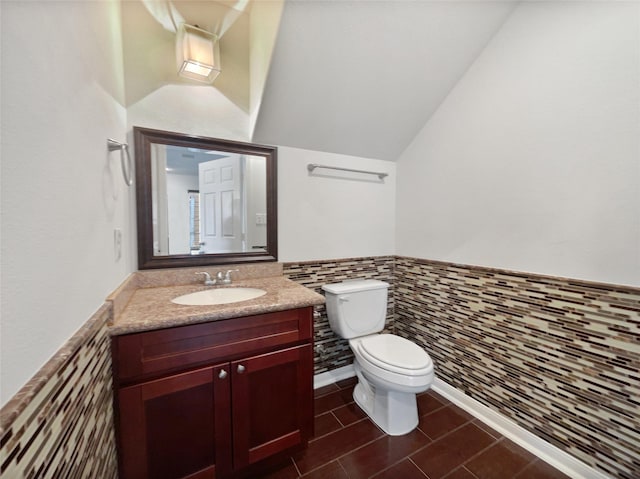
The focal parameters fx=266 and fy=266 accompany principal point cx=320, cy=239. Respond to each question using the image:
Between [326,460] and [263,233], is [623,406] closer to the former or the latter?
[326,460]

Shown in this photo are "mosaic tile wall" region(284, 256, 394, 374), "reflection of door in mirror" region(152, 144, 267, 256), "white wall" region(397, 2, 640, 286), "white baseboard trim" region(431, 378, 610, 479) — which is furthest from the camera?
"mosaic tile wall" region(284, 256, 394, 374)

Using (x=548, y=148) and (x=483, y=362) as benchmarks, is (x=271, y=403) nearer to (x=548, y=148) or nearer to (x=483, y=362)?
(x=483, y=362)

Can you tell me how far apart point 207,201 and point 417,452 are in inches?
74.5

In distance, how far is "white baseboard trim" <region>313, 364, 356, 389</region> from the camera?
203cm

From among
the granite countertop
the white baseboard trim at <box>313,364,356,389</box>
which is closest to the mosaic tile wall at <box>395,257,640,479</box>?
the white baseboard trim at <box>313,364,356,389</box>

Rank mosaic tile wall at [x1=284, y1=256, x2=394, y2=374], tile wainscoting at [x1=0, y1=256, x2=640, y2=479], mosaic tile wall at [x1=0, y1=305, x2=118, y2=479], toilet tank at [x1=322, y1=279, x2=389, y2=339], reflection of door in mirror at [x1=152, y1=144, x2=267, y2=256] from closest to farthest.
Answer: mosaic tile wall at [x1=0, y1=305, x2=118, y2=479]
tile wainscoting at [x1=0, y1=256, x2=640, y2=479]
reflection of door in mirror at [x1=152, y1=144, x2=267, y2=256]
toilet tank at [x1=322, y1=279, x2=389, y2=339]
mosaic tile wall at [x1=284, y1=256, x2=394, y2=374]

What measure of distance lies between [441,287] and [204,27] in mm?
2267

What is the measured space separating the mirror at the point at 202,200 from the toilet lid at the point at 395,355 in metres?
0.88

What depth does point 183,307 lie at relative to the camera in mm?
1167

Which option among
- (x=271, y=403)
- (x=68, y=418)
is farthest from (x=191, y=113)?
(x=271, y=403)

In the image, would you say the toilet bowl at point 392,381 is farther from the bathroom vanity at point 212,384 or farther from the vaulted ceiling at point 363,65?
the vaulted ceiling at point 363,65

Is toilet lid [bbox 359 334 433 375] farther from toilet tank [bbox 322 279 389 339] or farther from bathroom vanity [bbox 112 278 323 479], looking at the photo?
bathroom vanity [bbox 112 278 323 479]

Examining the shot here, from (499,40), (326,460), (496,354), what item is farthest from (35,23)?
(496,354)

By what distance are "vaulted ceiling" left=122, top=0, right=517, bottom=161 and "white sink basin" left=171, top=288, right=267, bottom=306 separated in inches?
39.1
